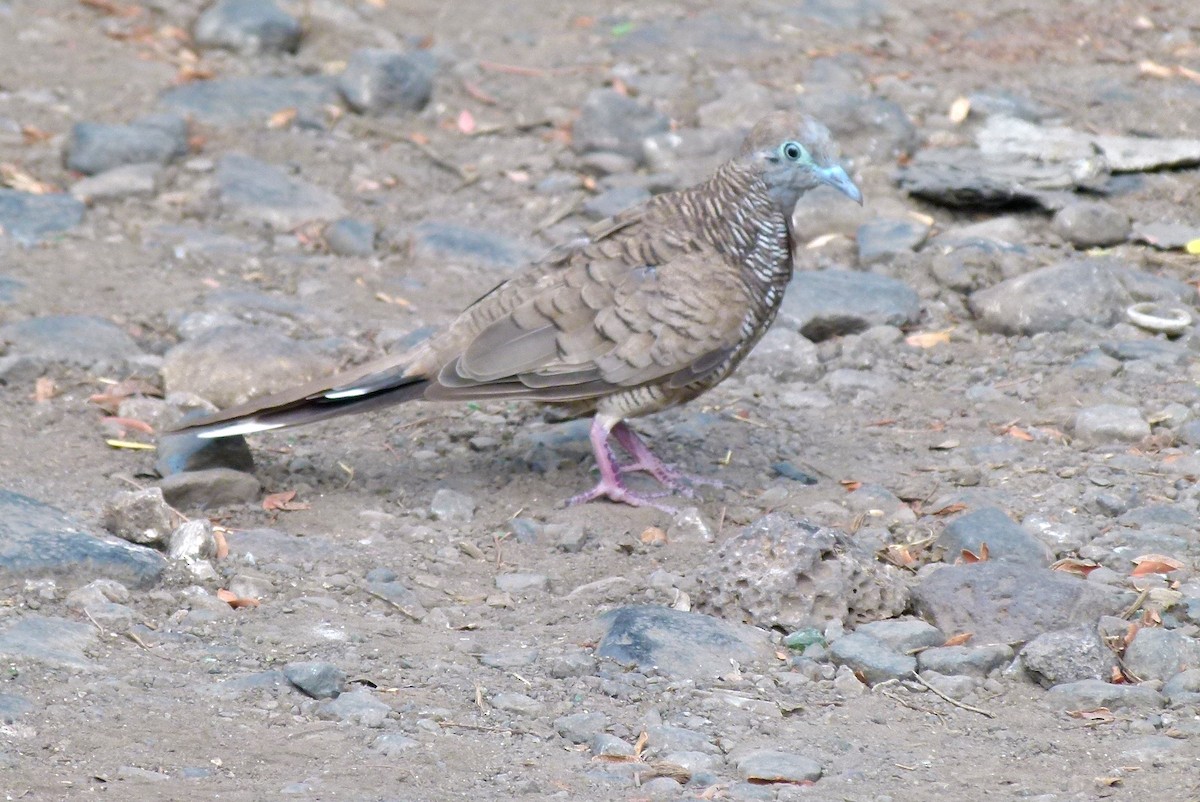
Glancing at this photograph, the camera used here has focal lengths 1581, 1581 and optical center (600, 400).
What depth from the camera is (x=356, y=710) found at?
3891 mm

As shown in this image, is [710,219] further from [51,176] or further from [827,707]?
[51,176]

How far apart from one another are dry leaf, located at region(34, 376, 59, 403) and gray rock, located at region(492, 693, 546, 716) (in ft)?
9.02

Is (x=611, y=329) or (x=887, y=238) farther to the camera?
(x=887, y=238)

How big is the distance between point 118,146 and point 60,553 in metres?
4.13

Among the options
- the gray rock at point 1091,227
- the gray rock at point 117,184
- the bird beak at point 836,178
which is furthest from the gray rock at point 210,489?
the gray rock at point 1091,227

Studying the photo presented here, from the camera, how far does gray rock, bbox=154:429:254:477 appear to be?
216 inches

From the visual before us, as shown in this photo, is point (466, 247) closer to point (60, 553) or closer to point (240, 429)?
point (240, 429)

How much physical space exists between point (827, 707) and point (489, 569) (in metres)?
1.39

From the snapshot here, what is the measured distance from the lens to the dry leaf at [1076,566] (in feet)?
15.9

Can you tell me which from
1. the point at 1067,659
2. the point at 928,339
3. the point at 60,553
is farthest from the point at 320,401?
the point at 928,339

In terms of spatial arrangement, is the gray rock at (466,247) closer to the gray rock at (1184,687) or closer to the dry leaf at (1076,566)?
the dry leaf at (1076,566)

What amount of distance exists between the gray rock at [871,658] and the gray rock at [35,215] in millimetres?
4527

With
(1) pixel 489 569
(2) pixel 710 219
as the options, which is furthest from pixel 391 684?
(2) pixel 710 219

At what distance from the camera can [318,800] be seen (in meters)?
3.39
